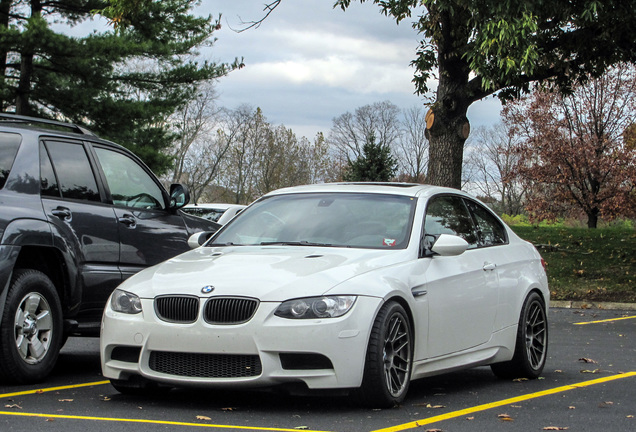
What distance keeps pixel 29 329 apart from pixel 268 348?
2.40m

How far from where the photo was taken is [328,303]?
5625mm

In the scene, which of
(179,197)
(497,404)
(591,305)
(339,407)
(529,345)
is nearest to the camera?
(339,407)

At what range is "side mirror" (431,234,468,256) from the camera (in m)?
6.59

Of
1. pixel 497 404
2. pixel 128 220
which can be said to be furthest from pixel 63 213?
pixel 497 404

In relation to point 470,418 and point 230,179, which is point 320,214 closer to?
point 470,418

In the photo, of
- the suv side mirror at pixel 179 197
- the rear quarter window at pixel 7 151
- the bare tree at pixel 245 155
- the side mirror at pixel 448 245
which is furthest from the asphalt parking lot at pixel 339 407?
the bare tree at pixel 245 155

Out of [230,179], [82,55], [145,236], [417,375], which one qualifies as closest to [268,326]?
[417,375]

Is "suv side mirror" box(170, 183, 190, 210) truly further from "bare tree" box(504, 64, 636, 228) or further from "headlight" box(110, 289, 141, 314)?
"bare tree" box(504, 64, 636, 228)

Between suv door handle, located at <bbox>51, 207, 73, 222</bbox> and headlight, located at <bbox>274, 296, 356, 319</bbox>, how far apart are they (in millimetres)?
2643

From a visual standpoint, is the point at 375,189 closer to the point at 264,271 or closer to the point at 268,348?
the point at 264,271

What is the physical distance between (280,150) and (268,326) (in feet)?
249

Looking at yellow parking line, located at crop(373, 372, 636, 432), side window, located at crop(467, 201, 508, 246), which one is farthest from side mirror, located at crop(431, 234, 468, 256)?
side window, located at crop(467, 201, 508, 246)

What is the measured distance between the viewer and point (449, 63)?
17312mm

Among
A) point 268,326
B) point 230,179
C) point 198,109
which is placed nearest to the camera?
point 268,326
